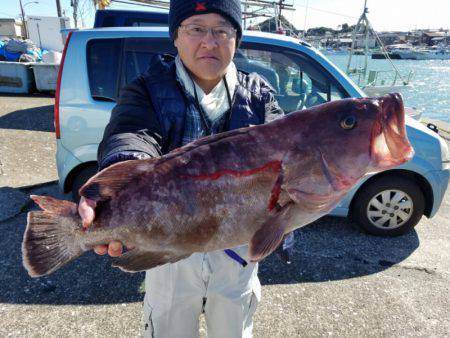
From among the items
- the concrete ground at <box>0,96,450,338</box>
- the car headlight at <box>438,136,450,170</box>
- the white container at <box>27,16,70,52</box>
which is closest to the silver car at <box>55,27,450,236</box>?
the car headlight at <box>438,136,450,170</box>

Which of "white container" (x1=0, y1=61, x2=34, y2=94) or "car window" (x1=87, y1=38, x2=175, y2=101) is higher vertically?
"car window" (x1=87, y1=38, x2=175, y2=101)

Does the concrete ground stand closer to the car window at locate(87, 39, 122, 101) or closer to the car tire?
the car tire

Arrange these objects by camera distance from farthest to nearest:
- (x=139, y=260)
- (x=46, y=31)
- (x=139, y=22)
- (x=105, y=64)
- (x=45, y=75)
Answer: (x=46, y=31), (x=45, y=75), (x=139, y=22), (x=105, y=64), (x=139, y=260)

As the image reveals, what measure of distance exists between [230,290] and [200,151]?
2.99 ft

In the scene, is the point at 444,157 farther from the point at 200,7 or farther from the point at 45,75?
the point at 45,75

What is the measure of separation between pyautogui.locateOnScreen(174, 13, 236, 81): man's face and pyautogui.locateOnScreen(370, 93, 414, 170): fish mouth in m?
0.85

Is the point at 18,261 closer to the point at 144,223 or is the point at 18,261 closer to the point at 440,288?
the point at 144,223

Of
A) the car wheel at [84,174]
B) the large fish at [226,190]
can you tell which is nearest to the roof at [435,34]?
the car wheel at [84,174]

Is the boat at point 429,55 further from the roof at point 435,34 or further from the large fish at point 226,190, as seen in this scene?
the large fish at point 226,190

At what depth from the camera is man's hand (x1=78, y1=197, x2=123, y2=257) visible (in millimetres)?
1583

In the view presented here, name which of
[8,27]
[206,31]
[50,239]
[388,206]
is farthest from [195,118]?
[8,27]

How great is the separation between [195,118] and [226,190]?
0.52 metres

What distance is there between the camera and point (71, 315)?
307cm

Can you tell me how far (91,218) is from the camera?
62.7 inches
